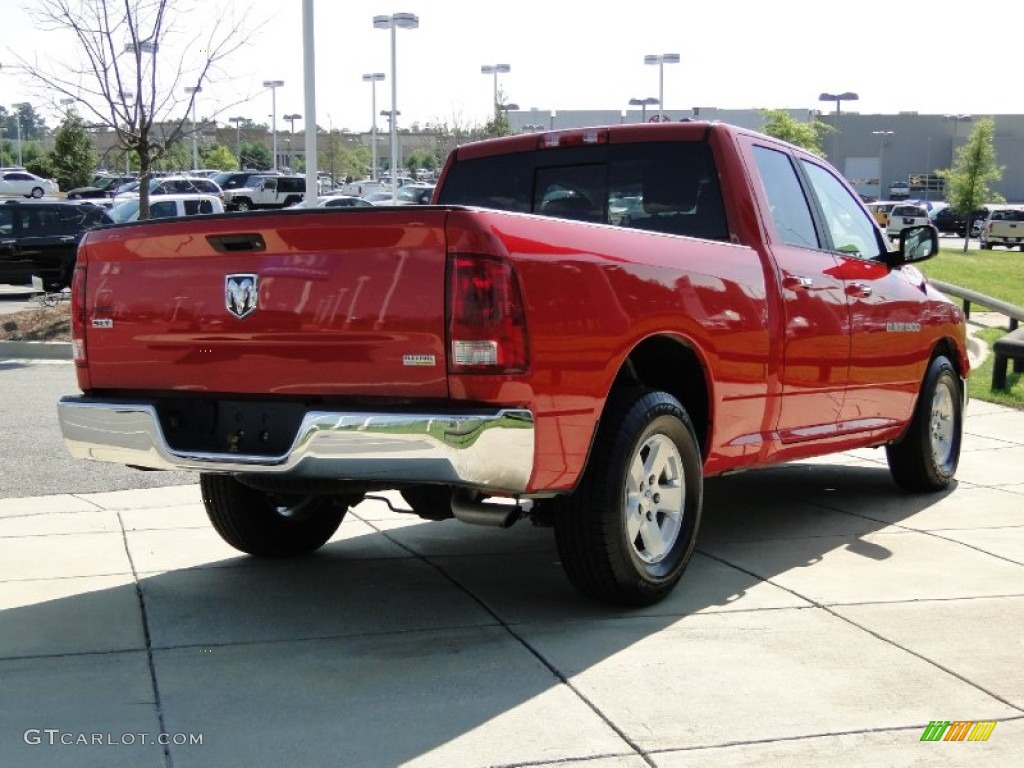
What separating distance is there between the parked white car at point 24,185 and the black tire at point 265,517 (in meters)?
57.9

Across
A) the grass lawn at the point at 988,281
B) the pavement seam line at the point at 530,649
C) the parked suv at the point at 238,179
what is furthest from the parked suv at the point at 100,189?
the pavement seam line at the point at 530,649

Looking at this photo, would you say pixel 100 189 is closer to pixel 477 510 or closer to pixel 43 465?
pixel 43 465

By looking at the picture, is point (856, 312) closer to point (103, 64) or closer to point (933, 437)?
point (933, 437)

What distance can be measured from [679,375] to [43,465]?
4802mm

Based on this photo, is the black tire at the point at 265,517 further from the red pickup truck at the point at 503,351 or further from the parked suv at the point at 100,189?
the parked suv at the point at 100,189

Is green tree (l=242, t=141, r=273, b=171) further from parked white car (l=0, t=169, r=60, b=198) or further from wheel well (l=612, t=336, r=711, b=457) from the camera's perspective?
wheel well (l=612, t=336, r=711, b=457)

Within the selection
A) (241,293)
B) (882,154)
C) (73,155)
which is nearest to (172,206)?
(241,293)

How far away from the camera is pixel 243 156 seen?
318ft

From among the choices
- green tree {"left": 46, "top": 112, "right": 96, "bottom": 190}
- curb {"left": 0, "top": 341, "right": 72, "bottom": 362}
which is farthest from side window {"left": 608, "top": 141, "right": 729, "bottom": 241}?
green tree {"left": 46, "top": 112, "right": 96, "bottom": 190}

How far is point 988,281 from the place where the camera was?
30094 millimetres

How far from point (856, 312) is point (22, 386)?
8.76 metres

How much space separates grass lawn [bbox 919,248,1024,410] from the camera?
12609 mm

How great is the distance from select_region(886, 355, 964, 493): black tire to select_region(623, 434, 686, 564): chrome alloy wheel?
2.78m

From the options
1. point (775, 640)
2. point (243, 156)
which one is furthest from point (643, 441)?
point (243, 156)
